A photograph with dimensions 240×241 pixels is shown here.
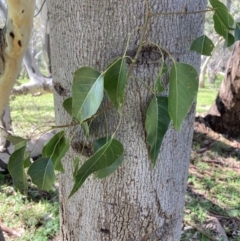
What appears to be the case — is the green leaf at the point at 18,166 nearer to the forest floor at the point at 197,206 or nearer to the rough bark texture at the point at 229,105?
the forest floor at the point at 197,206

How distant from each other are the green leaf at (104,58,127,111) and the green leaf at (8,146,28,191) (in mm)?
213

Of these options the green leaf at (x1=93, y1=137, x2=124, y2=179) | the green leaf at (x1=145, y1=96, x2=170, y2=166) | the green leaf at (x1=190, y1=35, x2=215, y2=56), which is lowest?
the green leaf at (x1=93, y1=137, x2=124, y2=179)

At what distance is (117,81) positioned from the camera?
0.46 metres

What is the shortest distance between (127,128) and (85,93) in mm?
141

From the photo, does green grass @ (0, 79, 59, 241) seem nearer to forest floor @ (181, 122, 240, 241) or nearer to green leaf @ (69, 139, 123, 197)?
forest floor @ (181, 122, 240, 241)

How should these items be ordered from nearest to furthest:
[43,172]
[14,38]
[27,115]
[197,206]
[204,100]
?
[43,172] → [14,38] → [197,206] → [27,115] → [204,100]

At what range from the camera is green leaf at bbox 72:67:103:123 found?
0.45 metres

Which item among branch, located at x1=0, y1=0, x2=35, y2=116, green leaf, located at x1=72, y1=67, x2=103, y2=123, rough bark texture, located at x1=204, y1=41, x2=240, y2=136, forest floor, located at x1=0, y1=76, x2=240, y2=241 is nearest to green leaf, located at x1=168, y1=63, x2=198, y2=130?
green leaf, located at x1=72, y1=67, x2=103, y2=123

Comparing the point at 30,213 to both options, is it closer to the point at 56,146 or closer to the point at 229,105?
the point at 56,146

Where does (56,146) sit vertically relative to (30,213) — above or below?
above

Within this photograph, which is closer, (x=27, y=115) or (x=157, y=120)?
(x=157, y=120)

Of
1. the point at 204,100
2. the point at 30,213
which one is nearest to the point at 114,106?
the point at 30,213

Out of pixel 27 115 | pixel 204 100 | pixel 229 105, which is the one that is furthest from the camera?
pixel 204 100

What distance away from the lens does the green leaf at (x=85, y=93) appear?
0.45 meters
